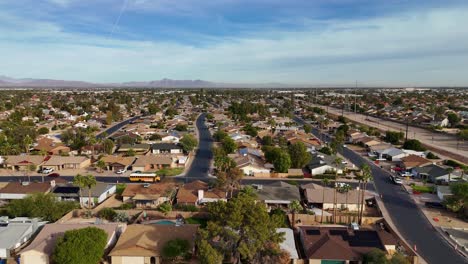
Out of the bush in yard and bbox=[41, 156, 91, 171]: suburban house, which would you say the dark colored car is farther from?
bbox=[41, 156, 91, 171]: suburban house

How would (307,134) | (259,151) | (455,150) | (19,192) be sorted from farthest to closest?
(307,134) < (455,150) < (259,151) < (19,192)

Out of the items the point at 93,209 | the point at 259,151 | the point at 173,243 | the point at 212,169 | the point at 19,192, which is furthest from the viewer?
the point at 259,151

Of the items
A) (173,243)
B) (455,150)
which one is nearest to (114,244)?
(173,243)

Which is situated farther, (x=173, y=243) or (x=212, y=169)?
(x=212, y=169)

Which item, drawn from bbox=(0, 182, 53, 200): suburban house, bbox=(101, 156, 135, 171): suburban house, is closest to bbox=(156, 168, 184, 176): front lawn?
bbox=(101, 156, 135, 171): suburban house

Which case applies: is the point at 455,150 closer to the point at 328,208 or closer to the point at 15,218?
the point at 328,208

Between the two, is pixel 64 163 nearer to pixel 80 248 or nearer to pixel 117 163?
pixel 117 163

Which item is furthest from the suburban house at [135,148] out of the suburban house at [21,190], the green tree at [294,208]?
the green tree at [294,208]
